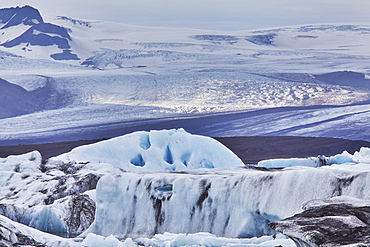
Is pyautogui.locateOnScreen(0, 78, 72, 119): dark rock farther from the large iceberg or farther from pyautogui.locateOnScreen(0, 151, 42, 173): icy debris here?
→ the large iceberg

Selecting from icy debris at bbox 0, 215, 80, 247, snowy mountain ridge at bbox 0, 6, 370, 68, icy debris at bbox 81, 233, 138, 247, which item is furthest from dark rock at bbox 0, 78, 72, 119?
icy debris at bbox 0, 215, 80, 247

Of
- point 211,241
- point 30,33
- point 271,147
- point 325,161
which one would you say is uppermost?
point 30,33

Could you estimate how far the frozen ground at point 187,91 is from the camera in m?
31.7

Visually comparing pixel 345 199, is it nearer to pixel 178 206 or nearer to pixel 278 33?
pixel 178 206

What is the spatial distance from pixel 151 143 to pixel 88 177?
3.85 m

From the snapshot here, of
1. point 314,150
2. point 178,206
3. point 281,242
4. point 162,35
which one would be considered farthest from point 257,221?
point 162,35

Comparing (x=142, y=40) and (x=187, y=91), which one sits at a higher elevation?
(x=142, y=40)

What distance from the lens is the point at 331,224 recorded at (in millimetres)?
5090

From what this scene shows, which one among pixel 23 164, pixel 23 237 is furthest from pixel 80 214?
pixel 23 237

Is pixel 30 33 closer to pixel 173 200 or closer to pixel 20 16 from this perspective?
pixel 20 16

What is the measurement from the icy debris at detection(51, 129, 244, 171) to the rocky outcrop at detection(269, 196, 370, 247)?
10.2m

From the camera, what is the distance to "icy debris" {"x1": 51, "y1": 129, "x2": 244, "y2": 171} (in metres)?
16.1

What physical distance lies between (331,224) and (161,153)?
11365 mm

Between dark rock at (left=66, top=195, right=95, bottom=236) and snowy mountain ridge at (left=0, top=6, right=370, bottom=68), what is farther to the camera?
snowy mountain ridge at (left=0, top=6, right=370, bottom=68)
